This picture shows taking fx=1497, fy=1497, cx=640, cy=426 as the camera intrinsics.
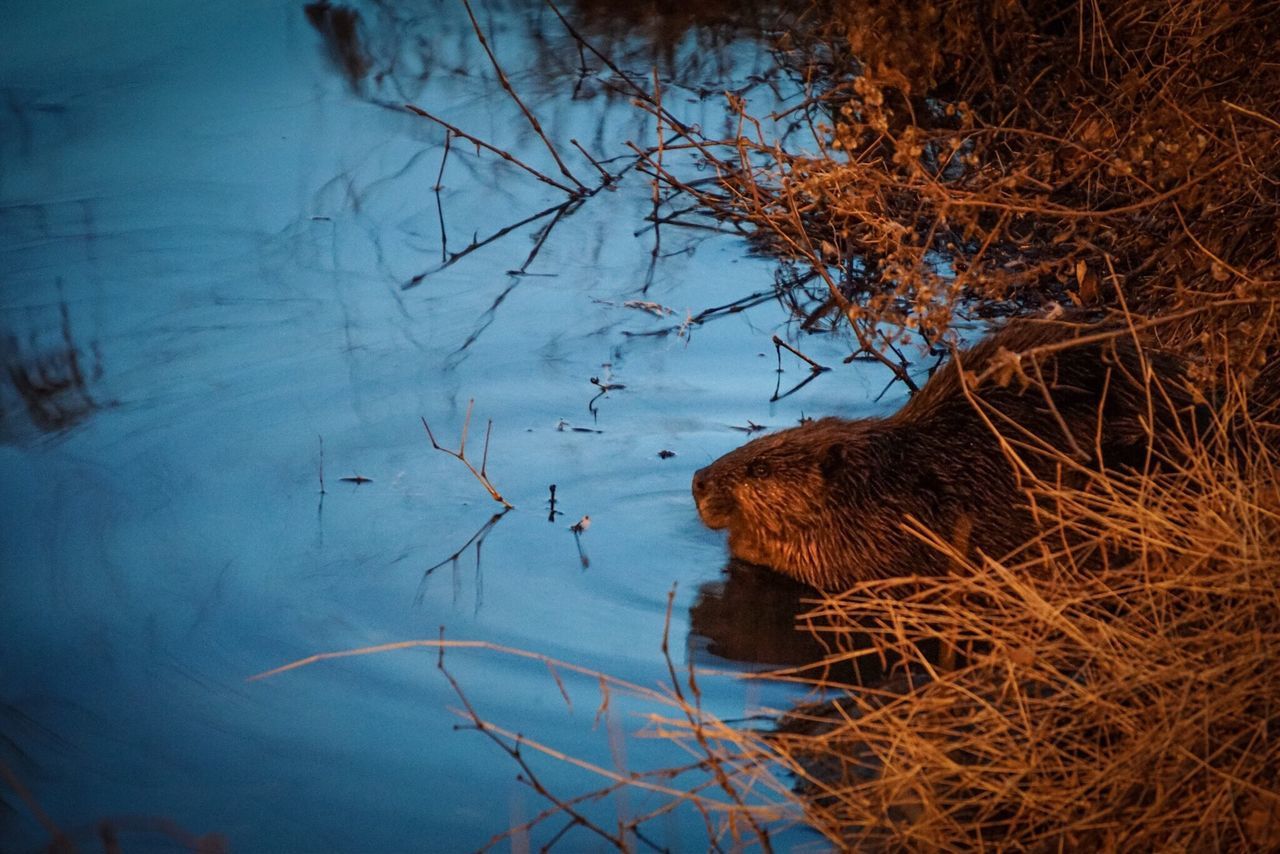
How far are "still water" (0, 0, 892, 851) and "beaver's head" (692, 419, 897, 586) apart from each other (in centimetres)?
15

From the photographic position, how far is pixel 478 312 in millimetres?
5570

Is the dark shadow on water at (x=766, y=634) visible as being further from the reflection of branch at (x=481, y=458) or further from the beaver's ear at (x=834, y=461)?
the reflection of branch at (x=481, y=458)

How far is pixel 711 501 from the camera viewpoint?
4062mm

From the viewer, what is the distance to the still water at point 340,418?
10.6 feet

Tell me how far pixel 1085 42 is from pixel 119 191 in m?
4.05

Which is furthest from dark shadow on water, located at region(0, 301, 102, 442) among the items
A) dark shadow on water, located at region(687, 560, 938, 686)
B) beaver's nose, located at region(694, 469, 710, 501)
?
dark shadow on water, located at region(687, 560, 938, 686)

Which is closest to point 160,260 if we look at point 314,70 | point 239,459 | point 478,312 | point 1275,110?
point 478,312

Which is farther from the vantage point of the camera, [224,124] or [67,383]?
[224,124]

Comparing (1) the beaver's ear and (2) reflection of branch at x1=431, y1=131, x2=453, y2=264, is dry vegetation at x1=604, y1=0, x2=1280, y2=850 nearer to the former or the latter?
(1) the beaver's ear

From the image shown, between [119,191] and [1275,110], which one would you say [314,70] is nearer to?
[119,191]

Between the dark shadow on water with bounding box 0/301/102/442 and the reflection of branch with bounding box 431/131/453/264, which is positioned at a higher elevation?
the reflection of branch with bounding box 431/131/453/264

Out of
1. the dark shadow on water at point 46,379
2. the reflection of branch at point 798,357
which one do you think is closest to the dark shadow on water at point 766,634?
the reflection of branch at point 798,357

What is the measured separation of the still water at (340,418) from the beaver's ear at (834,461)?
0.37 metres

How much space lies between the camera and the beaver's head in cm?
395
